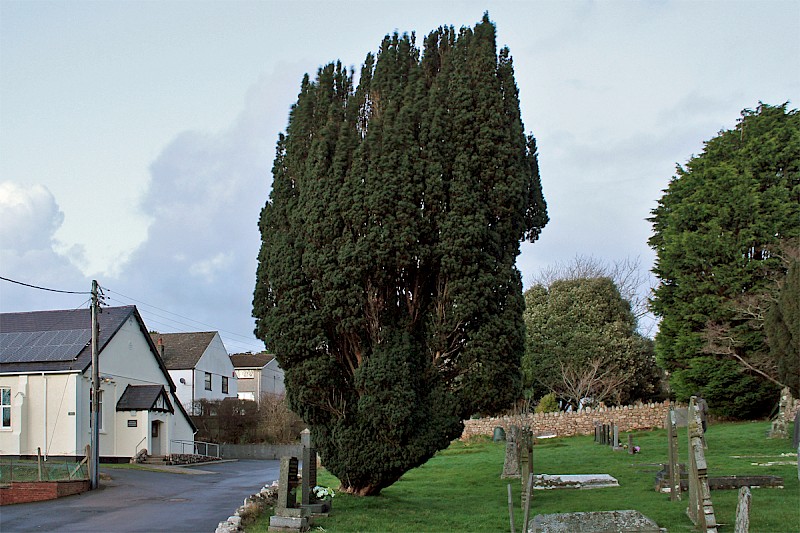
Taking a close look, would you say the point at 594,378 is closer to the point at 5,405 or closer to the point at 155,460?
the point at 155,460

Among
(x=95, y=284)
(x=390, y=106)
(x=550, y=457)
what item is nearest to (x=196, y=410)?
(x=95, y=284)

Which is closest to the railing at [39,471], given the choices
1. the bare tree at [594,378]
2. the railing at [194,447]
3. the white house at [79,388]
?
the white house at [79,388]

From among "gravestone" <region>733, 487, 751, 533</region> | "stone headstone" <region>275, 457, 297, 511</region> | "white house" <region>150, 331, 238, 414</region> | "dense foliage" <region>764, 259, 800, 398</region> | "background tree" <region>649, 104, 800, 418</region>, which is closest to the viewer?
"gravestone" <region>733, 487, 751, 533</region>

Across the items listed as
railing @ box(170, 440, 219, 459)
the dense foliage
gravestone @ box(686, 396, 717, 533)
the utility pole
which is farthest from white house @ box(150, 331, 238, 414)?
gravestone @ box(686, 396, 717, 533)

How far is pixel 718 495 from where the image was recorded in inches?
540

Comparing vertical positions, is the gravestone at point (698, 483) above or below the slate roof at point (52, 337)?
below

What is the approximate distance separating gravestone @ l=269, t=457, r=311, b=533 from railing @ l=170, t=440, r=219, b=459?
997 inches

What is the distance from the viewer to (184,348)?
2105 inches

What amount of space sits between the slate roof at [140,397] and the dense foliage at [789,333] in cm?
2616

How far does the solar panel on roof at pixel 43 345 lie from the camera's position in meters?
32.3

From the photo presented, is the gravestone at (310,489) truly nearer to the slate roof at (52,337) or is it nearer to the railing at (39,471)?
the railing at (39,471)

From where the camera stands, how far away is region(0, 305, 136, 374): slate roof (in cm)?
3197

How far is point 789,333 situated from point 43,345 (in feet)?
98.0

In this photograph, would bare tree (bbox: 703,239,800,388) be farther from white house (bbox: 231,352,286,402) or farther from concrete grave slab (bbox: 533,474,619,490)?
white house (bbox: 231,352,286,402)
